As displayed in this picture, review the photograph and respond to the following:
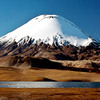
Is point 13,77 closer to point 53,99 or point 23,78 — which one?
point 23,78

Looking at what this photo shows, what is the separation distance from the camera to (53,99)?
149ft

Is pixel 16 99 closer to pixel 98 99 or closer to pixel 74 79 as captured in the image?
pixel 98 99

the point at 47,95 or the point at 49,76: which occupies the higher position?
the point at 49,76

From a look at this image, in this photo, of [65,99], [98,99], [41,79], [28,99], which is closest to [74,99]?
[65,99]

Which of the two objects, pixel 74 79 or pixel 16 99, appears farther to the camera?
pixel 74 79

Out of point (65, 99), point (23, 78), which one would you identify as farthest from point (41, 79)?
point (65, 99)

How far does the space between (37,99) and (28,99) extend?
163 centimetres

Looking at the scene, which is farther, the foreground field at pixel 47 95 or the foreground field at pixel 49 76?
the foreground field at pixel 49 76

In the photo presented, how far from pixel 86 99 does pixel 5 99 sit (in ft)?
47.9

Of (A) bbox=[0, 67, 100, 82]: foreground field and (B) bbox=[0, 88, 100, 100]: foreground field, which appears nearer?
(B) bbox=[0, 88, 100, 100]: foreground field

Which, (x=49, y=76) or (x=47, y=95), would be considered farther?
(x=49, y=76)

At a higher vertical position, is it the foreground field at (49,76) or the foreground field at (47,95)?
the foreground field at (49,76)

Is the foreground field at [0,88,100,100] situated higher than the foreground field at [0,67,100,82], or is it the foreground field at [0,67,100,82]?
the foreground field at [0,67,100,82]

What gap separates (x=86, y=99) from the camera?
1796 inches
